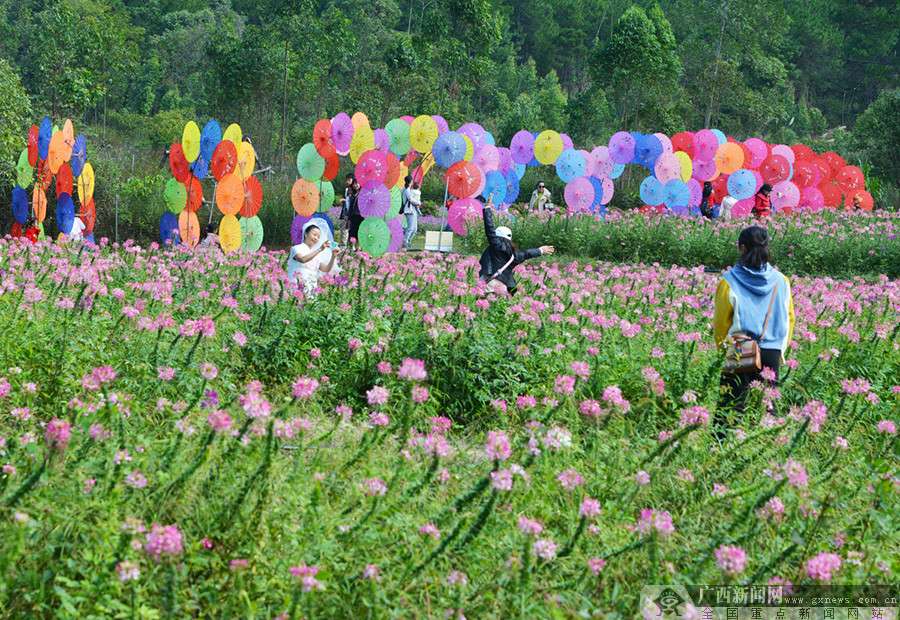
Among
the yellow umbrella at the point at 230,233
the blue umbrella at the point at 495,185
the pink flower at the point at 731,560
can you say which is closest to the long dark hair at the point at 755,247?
the pink flower at the point at 731,560

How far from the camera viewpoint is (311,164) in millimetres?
11742

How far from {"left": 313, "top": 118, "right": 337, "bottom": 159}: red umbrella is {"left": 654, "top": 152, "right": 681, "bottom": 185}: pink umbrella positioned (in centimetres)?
829

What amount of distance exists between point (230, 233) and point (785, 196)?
13.1 metres

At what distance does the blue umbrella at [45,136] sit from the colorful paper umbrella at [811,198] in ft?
53.7

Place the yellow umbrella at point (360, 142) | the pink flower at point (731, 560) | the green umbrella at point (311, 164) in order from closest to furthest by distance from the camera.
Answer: the pink flower at point (731, 560)
the green umbrella at point (311, 164)
the yellow umbrella at point (360, 142)

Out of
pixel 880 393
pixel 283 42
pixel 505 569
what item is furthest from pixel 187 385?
pixel 283 42

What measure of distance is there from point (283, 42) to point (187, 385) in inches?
1078

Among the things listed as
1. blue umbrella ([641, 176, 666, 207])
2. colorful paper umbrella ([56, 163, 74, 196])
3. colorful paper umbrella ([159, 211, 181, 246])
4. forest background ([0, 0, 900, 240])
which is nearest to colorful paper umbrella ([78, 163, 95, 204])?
colorful paper umbrella ([56, 163, 74, 196])

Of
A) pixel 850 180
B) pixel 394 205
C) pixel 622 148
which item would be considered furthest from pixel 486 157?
pixel 850 180

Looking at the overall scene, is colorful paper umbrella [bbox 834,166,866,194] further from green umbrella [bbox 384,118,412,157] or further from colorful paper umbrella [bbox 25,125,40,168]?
colorful paper umbrella [bbox 25,125,40,168]

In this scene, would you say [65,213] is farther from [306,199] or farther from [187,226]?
[306,199]

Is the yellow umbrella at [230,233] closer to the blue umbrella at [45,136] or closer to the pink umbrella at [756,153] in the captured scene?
the blue umbrella at [45,136]

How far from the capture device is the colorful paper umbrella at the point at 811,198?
59.4ft

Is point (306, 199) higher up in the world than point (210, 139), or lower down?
lower down
